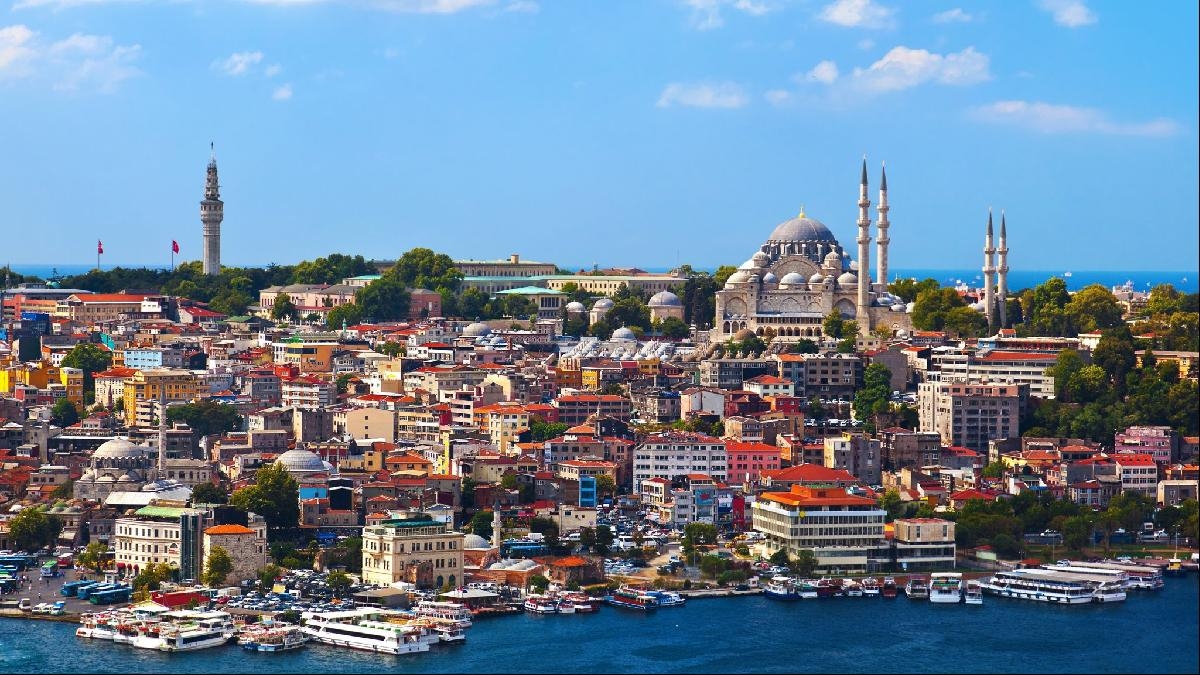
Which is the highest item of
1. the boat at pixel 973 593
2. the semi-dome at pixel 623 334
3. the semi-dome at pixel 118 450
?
the semi-dome at pixel 623 334

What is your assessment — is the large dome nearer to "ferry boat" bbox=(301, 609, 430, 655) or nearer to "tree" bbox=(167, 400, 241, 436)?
"tree" bbox=(167, 400, 241, 436)

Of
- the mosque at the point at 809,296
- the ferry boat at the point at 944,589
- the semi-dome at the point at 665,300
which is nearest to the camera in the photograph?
the ferry boat at the point at 944,589

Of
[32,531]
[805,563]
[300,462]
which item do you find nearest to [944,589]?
[805,563]

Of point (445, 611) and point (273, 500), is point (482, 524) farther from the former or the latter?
point (445, 611)

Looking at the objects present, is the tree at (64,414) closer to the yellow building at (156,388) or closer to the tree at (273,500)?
the yellow building at (156,388)

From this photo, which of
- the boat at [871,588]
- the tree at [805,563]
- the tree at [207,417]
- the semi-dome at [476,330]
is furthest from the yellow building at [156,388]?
the boat at [871,588]
